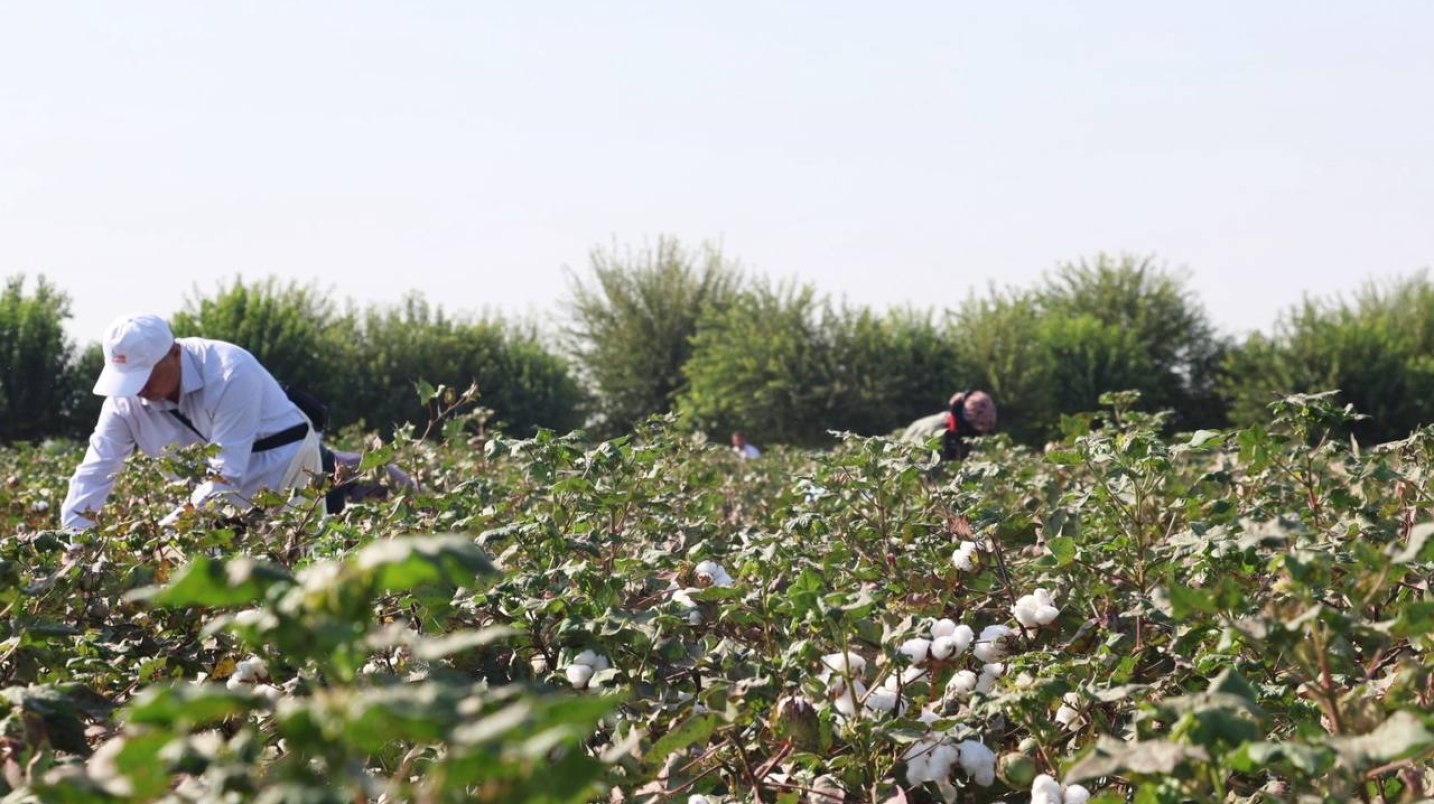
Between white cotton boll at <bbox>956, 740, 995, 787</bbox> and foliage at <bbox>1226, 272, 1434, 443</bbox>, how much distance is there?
38.3 metres

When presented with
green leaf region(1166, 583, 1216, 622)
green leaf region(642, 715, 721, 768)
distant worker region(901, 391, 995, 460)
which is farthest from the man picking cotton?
distant worker region(901, 391, 995, 460)

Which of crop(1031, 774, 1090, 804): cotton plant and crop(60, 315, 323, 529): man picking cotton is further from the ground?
crop(60, 315, 323, 529): man picking cotton

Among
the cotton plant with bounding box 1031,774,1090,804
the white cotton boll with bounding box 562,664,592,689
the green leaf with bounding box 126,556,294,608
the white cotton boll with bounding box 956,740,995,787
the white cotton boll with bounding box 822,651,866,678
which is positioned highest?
the green leaf with bounding box 126,556,294,608

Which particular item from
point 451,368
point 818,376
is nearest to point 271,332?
point 451,368

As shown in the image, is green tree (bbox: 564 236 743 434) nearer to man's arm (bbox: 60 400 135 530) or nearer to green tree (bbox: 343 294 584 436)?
green tree (bbox: 343 294 584 436)

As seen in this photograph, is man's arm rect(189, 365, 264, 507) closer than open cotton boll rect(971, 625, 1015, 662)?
No

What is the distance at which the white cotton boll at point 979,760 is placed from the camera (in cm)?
204

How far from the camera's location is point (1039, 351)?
136ft

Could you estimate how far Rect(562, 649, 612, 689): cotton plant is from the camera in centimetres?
209

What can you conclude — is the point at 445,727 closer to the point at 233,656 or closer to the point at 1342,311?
the point at 233,656

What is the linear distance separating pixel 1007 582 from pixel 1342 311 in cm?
4657

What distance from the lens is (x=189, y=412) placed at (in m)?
4.89

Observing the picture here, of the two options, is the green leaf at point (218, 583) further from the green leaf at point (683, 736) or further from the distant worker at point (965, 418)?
the distant worker at point (965, 418)

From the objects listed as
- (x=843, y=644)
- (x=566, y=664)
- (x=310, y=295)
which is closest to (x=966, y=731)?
(x=843, y=644)
